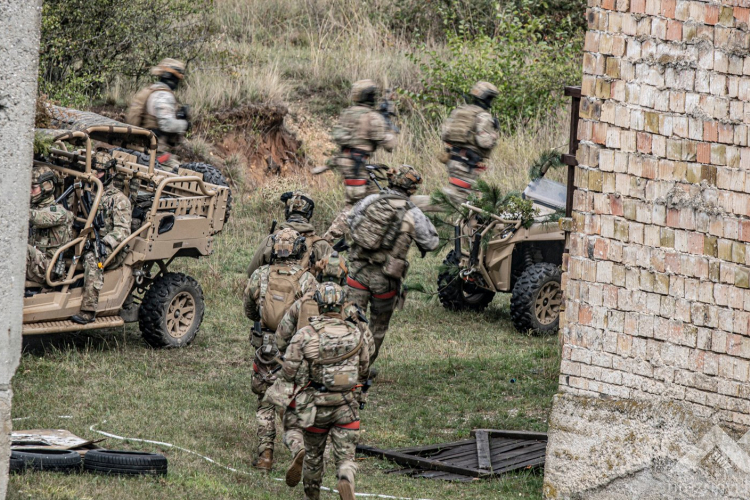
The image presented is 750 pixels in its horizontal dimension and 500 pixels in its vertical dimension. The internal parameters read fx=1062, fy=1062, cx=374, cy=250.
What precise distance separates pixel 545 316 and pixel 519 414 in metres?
3.03

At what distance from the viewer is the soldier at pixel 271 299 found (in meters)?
7.80

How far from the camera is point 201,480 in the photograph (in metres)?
7.06

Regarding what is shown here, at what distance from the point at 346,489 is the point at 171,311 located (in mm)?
4763

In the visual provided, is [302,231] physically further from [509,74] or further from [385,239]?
[509,74]

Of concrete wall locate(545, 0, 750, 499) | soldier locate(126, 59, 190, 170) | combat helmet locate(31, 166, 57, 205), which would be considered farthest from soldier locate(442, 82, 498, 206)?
combat helmet locate(31, 166, 57, 205)

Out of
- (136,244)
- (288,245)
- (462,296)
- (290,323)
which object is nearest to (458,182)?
(288,245)

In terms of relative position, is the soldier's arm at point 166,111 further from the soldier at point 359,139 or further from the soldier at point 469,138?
the soldier at point 469,138

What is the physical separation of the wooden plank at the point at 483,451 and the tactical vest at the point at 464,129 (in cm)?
263

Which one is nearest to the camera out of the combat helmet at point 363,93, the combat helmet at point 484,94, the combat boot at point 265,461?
the combat boot at point 265,461

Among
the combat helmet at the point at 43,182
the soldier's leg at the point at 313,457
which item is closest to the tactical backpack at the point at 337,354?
the soldier's leg at the point at 313,457

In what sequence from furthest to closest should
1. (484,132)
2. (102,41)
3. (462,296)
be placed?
1. (102,41)
2. (462,296)
3. (484,132)

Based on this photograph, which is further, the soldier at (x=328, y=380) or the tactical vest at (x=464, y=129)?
the tactical vest at (x=464, y=129)

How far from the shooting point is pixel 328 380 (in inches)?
253

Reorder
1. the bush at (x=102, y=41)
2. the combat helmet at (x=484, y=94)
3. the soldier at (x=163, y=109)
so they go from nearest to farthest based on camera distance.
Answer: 1. the combat helmet at (x=484, y=94)
2. the soldier at (x=163, y=109)
3. the bush at (x=102, y=41)
